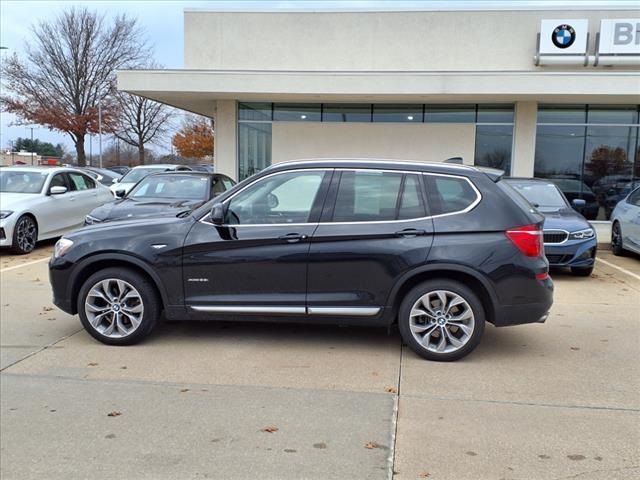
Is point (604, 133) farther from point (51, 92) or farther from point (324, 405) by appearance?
point (51, 92)

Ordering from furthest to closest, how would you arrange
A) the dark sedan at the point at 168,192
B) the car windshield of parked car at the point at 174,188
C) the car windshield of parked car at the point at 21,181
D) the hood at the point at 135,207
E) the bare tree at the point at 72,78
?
1. the bare tree at the point at 72,78
2. the car windshield of parked car at the point at 21,181
3. the car windshield of parked car at the point at 174,188
4. the dark sedan at the point at 168,192
5. the hood at the point at 135,207

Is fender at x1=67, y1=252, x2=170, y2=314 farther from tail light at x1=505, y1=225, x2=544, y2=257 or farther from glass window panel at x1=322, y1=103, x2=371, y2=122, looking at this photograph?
glass window panel at x1=322, y1=103, x2=371, y2=122

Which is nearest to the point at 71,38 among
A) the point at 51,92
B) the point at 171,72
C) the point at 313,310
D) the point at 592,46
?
the point at 51,92

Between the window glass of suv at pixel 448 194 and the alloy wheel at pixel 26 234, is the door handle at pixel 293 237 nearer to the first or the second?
the window glass of suv at pixel 448 194

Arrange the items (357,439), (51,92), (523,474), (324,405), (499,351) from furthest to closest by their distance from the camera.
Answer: (51,92) → (499,351) → (324,405) → (357,439) → (523,474)

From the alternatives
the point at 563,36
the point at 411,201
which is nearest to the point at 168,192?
the point at 411,201

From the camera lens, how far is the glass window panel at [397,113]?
629 inches

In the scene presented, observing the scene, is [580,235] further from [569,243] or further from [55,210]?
[55,210]

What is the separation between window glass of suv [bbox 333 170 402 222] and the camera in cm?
510

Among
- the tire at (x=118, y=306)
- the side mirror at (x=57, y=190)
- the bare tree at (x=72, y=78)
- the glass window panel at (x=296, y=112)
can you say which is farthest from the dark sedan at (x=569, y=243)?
the bare tree at (x=72, y=78)

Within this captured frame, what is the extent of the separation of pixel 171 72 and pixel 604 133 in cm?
1155

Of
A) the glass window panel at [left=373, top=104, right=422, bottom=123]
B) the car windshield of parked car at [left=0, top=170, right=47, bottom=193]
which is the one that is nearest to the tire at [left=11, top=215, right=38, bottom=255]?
the car windshield of parked car at [left=0, top=170, right=47, bottom=193]

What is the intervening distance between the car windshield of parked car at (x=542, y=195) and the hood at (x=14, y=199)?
29.7 ft

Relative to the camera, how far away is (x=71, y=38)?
41.1m
